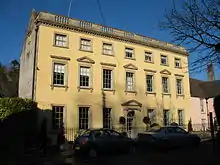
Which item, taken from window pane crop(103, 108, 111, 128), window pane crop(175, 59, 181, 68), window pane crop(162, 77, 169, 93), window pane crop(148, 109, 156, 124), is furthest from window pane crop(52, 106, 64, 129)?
window pane crop(175, 59, 181, 68)

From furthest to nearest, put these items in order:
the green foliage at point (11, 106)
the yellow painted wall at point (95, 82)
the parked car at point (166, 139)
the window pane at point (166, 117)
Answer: the window pane at point (166, 117) → the yellow painted wall at point (95, 82) → the green foliage at point (11, 106) → the parked car at point (166, 139)

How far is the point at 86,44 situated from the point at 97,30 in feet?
6.85

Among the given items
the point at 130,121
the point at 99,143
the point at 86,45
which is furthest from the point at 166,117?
the point at 99,143

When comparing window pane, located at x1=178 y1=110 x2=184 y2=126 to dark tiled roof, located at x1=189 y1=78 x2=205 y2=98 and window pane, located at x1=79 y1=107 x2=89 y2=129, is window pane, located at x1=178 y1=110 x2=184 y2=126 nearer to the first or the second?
dark tiled roof, located at x1=189 y1=78 x2=205 y2=98

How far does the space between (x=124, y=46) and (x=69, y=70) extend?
25.5 ft

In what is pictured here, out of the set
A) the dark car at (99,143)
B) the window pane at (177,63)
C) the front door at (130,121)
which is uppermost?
the window pane at (177,63)

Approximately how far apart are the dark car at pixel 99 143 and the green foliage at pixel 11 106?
7376mm

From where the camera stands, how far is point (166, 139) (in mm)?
18719

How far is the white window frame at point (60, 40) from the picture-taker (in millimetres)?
26456

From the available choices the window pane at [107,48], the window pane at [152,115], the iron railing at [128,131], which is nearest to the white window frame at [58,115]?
the iron railing at [128,131]

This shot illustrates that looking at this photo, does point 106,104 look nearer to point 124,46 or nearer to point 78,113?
→ point 78,113

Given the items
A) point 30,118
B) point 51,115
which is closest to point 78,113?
point 51,115

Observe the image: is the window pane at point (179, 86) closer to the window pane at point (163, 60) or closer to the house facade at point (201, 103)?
the window pane at point (163, 60)

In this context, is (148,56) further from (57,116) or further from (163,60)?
(57,116)
